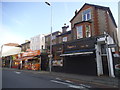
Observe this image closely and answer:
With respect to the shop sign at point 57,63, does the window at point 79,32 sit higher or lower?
higher

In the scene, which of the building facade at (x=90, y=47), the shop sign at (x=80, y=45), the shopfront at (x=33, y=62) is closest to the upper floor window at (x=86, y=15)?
the building facade at (x=90, y=47)

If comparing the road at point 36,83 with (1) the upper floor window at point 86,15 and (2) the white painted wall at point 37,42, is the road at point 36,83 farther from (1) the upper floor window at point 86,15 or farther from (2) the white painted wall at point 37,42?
Result: (2) the white painted wall at point 37,42

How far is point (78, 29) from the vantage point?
18.9 metres

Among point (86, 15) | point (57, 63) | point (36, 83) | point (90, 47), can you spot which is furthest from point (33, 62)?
point (36, 83)

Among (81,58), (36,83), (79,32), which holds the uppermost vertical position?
(79,32)

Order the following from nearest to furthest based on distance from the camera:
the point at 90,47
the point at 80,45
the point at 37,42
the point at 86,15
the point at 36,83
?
the point at 36,83, the point at 90,47, the point at 80,45, the point at 86,15, the point at 37,42

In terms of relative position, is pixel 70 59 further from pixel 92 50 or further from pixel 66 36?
pixel 66 36

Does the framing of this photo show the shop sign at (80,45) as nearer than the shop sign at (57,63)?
Yes

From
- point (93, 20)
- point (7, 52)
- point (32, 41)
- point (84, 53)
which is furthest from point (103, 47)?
point (7, 52)

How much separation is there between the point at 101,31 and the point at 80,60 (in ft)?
20.7

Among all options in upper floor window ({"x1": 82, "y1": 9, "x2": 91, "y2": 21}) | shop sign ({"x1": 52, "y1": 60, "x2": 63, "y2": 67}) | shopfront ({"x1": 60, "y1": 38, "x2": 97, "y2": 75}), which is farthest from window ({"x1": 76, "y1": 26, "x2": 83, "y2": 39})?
shop sign ({"x1": 52, "y1": 60, "x2": 63, "y2": 67})

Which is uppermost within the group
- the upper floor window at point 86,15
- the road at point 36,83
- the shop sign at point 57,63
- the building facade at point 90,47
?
the upper floor window at point 86,15

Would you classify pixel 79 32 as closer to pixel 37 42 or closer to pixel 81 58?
pixel 81 58

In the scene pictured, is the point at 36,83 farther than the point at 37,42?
No
